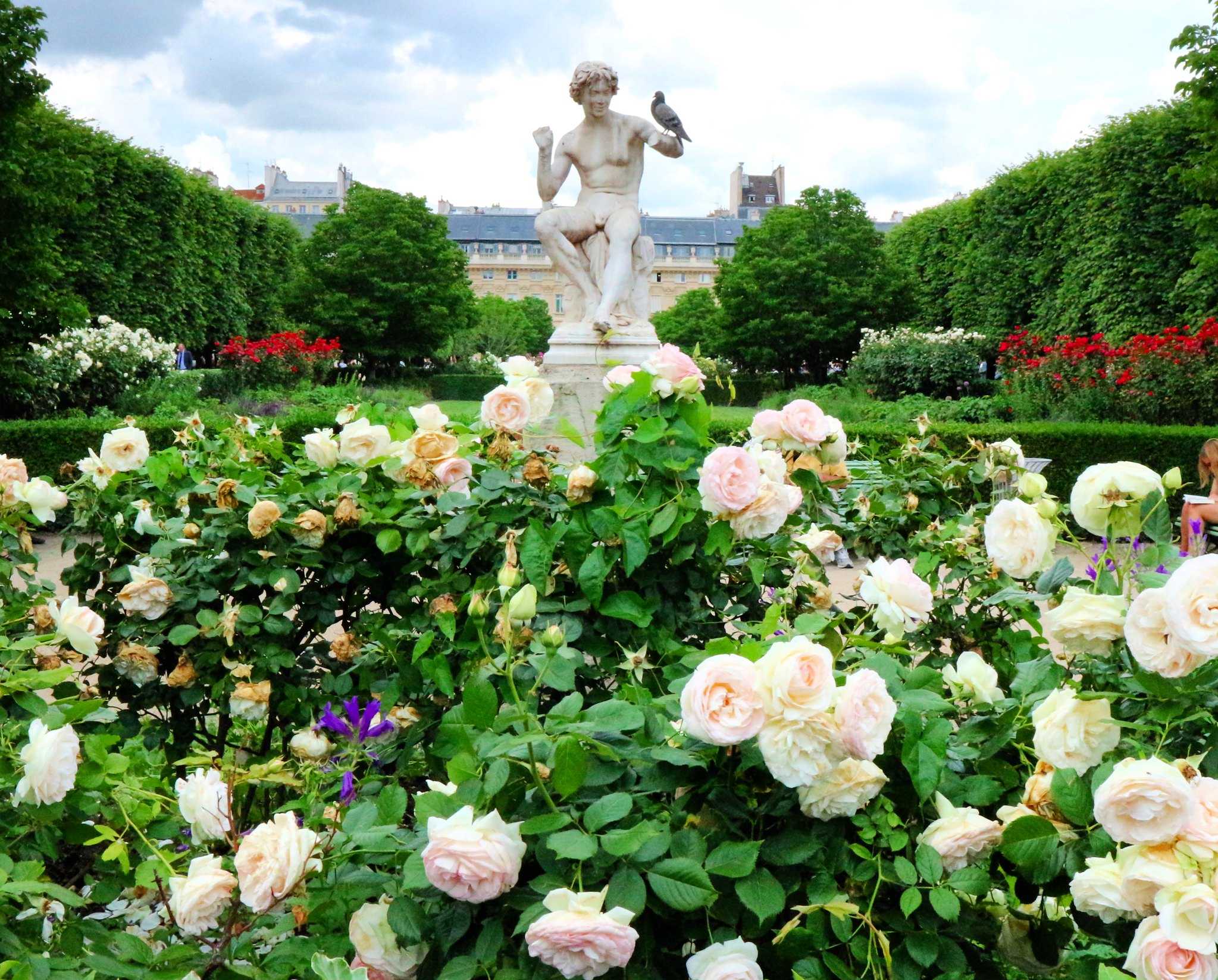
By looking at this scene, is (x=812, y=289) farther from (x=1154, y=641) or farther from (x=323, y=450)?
(x=1154, y=641)

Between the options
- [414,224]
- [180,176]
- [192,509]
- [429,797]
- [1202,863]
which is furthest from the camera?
[414,224]

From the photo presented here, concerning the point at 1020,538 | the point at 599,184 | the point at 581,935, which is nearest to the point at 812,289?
the point at 599,184

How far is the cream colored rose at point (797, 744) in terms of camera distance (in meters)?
1.04

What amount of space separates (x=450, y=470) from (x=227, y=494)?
0.48m

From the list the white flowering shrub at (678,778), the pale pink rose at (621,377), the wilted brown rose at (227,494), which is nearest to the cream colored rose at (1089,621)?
the white flowering shrub at (678,778)

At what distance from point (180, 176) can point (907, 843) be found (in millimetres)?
22642

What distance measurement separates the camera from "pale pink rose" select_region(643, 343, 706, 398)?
1929mm

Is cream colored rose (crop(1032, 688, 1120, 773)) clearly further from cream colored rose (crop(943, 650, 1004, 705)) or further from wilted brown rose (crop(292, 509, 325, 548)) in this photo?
wilted brown rose (crop(292, 509, 325, 548))

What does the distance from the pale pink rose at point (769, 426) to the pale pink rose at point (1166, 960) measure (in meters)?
1.17

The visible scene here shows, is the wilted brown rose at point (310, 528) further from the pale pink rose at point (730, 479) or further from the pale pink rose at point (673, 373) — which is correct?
the pale pink rose at point (730, 479)

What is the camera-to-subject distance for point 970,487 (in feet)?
9.12

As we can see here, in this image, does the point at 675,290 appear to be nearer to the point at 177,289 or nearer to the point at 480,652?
the point at 177,289

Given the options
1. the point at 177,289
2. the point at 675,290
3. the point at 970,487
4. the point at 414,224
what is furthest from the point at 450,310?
the point at 675,290

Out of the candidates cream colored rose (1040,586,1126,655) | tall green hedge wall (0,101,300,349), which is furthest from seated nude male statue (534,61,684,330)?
cream colored rose (1040,586,1126,655)
